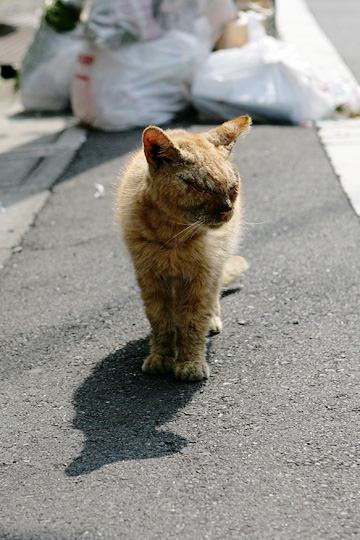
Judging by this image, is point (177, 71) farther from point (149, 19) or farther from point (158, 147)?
point (158, 147)

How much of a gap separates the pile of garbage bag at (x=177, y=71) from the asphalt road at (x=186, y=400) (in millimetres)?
2295

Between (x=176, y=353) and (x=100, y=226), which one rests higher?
(x=176, y=353)

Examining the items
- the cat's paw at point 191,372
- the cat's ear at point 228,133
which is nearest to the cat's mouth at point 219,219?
the cat's ear at point 228,133

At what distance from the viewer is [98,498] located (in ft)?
Answer: 11.1

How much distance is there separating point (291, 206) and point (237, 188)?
2601mm

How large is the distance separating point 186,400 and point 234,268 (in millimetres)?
1283

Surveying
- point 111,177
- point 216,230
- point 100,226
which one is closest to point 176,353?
point 216,230

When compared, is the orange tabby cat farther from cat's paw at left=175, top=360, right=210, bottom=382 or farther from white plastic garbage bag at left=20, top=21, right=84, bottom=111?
white plastic garbage bag at left=20, top=21, right=84, bottom=111

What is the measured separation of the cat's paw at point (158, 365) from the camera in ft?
14.4

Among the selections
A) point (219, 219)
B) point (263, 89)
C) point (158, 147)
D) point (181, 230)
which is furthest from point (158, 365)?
point (263, 89)

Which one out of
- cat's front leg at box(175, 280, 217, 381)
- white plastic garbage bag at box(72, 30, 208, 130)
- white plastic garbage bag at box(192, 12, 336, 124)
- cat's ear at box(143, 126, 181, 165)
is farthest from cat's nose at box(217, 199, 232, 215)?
white plastic garbage bag at box(72, 30, 208, 130)

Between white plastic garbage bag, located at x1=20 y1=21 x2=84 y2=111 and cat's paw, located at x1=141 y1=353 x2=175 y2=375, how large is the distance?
19.4ft

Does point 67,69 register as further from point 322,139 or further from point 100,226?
point 100,226

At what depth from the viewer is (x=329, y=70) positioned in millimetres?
9602
